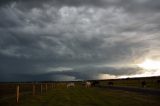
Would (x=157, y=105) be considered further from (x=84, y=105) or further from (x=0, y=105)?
(x=0, y=105)

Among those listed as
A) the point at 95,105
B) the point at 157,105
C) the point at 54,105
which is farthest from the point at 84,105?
the point at 157,105

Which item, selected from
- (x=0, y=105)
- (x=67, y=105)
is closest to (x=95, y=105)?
(x=67, y=105)

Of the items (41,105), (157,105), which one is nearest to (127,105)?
(157,105)

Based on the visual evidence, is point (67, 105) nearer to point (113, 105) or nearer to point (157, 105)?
point (113, 105)

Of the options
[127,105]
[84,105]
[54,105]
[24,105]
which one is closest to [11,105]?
[24,105]

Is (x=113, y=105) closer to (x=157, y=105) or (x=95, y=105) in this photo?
(x=95, y=105)

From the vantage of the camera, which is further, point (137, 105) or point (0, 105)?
point (0, 105)

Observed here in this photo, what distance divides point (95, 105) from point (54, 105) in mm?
3893

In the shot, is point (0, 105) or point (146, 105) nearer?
point (146, 105)

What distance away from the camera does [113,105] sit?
28.1m

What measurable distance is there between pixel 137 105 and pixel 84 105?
4.92 m

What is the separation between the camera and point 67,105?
2870 cm

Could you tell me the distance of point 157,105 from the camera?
27531 millimetres

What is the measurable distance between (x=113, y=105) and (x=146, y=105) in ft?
9.93
